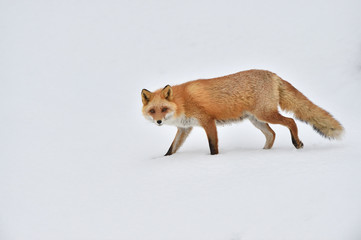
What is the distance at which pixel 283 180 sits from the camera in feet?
13.4

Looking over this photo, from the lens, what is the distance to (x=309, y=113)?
17.0 feet

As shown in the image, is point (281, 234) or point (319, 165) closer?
point (281, 234)

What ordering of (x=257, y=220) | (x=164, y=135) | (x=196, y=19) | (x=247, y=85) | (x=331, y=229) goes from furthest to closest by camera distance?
(x=196, y=19) < (x=164, y=135) < (x=247, y=85) < (x=257, y=220) < (x=331, y=229)

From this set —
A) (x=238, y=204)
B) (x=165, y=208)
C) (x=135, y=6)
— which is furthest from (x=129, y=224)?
(x=135, y=6)

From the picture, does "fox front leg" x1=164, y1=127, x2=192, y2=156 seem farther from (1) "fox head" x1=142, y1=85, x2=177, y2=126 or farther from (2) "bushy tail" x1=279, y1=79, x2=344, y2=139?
(2) "bushy tail" x1=279, y1=79, x2=344, y2=139

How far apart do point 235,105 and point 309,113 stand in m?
0.95

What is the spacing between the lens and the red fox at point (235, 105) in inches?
202

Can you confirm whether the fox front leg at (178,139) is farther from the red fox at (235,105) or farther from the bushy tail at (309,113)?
the bushy tail at (309,113)

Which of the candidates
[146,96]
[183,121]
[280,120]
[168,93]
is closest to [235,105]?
[280,120]

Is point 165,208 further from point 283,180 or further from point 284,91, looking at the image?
point 284,91

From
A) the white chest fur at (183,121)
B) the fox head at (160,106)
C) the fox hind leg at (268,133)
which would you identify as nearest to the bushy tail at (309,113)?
the fox hind leg at (268,133)

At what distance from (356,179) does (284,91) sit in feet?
5.60

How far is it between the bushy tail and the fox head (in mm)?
1457

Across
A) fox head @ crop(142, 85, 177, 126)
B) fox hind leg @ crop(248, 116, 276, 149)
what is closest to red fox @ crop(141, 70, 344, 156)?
fox head @ crop(142, 85, 177, 126)
